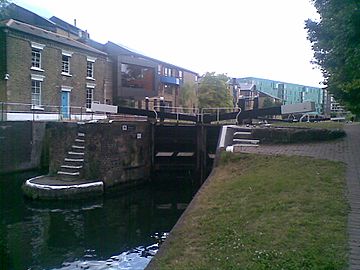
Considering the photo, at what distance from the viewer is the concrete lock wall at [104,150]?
1510 cm

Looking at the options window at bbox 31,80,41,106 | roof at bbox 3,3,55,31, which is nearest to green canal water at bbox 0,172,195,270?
window at bbox 31,80,41,106

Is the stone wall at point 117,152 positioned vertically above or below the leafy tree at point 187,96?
below

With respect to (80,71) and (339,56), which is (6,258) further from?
(80,71)

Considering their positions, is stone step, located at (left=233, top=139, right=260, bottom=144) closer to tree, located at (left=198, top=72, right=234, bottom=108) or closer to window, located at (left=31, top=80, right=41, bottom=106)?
window, located at (left=31, top=80, right=41, bottom=106)

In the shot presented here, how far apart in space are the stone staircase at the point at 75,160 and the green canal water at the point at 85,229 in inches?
66.6

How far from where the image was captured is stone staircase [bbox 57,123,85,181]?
584 inches

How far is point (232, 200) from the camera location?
5.99m

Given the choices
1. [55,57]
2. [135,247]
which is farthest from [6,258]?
[55,57]

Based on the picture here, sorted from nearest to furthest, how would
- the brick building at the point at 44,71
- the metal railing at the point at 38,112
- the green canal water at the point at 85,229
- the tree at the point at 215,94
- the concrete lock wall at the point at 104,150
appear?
1. the green canal water at the point at 85,229
2. the concrete lock wall at the point at 104,150
3. the metal railing at the point at 38,112
4. the brick building at the point at 44,71
5. the tree at the point at 215,94

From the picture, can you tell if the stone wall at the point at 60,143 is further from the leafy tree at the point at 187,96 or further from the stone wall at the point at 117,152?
the leafy tree at the point at 187,96

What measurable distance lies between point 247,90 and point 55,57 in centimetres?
5097

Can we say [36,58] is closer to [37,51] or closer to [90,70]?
[37,51]

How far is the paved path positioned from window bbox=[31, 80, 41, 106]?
16818 millimetres

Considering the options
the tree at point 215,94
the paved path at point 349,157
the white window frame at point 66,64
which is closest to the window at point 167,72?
the tree at point 215,94
